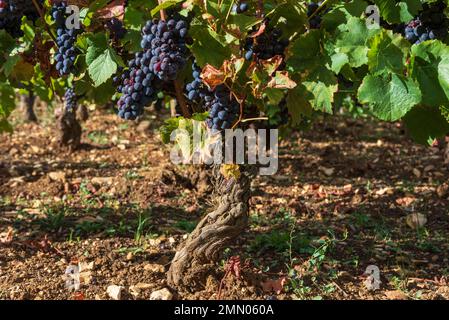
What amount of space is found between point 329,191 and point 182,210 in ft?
3.82

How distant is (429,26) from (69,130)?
13.7 ft

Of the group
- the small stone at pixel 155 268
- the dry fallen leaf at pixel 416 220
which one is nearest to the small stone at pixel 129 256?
the small stone at pixel 155 268

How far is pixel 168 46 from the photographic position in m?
2.86

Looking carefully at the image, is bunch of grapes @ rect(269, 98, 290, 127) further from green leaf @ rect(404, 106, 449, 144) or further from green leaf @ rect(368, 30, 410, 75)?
green leaf @ rect(368, 30, 410, 75)

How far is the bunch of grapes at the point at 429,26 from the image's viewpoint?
293 cm

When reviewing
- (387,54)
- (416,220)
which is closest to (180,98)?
(387,54)

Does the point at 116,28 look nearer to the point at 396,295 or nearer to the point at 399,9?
the point at 399,9

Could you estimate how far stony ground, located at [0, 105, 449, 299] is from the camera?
11.3 feet

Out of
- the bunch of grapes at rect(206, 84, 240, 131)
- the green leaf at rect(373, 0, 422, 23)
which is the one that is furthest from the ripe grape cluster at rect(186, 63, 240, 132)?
the green leaf at rect(373, 0, 422, 23)

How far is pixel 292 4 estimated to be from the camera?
2818 millimetres

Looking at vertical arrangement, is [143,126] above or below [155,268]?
above

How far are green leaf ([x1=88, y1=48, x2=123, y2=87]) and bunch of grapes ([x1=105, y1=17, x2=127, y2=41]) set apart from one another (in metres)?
0.12
